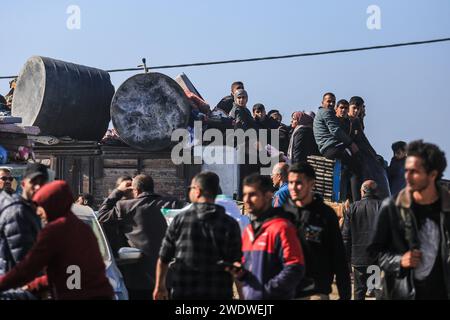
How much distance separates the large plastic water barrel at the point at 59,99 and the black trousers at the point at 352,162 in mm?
4381

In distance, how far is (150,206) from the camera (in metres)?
11.6

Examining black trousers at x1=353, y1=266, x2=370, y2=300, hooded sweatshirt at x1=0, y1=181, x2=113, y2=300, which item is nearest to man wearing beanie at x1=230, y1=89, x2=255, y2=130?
black trousers at x1=353, y1=266, x2=370, y2=300

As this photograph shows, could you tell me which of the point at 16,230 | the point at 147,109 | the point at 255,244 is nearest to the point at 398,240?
the point at 255,244

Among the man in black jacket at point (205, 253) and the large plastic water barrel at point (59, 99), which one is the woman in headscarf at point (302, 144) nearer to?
the large plastic water barrel at point (59, 99)

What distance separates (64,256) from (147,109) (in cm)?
1013

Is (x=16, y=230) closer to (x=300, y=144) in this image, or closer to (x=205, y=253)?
(x=205, y=253)

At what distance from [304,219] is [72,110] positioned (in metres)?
9.84

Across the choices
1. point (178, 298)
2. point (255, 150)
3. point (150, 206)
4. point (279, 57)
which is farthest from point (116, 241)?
point (279, 57)

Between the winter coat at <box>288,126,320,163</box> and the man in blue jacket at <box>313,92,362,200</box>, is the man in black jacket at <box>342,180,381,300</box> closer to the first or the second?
the man in blue jacket at <box>313,92,362,200</box>

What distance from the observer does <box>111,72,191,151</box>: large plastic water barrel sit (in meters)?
17.1

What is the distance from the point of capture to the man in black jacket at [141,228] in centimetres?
1138

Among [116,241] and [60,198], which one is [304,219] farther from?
[116,241]

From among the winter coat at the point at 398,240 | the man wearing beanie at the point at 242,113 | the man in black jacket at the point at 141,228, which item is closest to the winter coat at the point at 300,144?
the man wearing beanie at the point at 242,113

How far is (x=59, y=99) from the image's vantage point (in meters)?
17.6
